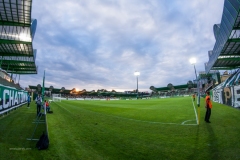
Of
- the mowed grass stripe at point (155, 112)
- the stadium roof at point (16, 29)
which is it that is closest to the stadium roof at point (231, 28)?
the mowed grass stripe at point (155, 112)

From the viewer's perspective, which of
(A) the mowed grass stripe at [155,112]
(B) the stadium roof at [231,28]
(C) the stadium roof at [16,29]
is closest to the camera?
(A) the mowed grass stripe at [155,112]

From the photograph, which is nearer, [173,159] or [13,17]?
[173,159]

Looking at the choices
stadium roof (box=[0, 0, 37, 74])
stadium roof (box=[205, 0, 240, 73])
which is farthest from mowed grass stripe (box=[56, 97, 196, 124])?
stadium roof (box=[0, 0, 37, 74])

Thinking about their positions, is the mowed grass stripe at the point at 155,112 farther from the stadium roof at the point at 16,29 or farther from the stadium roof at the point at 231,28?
the stadium roof at the point at 16,29

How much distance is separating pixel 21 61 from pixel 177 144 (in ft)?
171

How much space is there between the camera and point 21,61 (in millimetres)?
45031

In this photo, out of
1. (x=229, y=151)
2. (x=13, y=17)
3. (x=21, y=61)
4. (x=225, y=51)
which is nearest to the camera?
(x=229, y=151)

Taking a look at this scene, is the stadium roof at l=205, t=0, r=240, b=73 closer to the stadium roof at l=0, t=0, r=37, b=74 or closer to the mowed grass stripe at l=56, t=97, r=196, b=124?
the mowed grass stripe at l=56, t=97, r=196, b=124

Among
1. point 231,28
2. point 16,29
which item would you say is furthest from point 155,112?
point 16,29

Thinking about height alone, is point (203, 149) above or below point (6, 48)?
below

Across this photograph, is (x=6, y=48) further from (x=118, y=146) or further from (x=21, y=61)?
(x=118, y=146)

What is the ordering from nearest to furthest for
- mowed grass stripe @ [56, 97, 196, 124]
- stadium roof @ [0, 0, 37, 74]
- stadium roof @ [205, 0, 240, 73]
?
mowed grass stripe @ [56, 97, 196, 124] < stadium roof @ [205, 0, 240, 73] < stadium roof @ [0, 0, 37, 74]

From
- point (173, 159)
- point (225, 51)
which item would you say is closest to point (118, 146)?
point (173, 159)

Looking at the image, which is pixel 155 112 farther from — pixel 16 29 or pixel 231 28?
pixel 16 29
